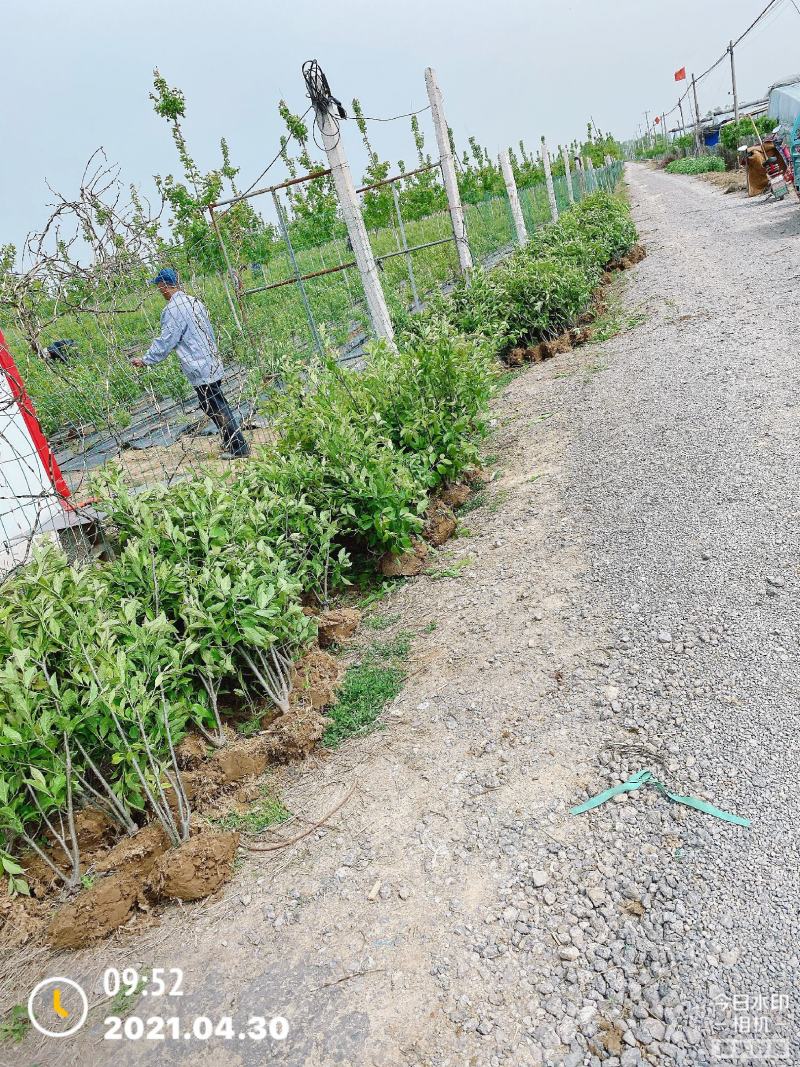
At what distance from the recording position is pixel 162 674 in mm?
2809

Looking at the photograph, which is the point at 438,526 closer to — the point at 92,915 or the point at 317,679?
the point at 317,679

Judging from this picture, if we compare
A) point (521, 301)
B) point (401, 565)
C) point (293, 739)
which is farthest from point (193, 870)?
point (521, 301)

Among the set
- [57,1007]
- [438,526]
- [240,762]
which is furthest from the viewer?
[438,526]

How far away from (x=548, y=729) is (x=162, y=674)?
1.48 metres

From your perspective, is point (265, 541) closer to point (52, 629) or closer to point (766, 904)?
point (52, 629)

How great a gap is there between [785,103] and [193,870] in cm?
1639

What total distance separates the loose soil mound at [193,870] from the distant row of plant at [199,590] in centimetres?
15

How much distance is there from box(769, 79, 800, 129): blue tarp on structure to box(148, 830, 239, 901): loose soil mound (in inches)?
584

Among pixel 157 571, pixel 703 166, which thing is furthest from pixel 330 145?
pixel 703 166

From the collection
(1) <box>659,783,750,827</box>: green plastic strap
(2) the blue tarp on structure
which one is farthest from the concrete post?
(2) the blue tarp on structure

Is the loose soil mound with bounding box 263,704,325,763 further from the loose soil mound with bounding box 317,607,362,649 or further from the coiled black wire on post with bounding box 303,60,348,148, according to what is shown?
Answer: the coiled black wire on post with bounding box 303,60,348,148

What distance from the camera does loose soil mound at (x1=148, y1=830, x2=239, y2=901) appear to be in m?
2.53

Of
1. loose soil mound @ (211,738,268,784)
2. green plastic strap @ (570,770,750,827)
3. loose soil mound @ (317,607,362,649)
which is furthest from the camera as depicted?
loose soil mound @ (317,607,362,649)

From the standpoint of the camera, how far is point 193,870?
2.54 meters
